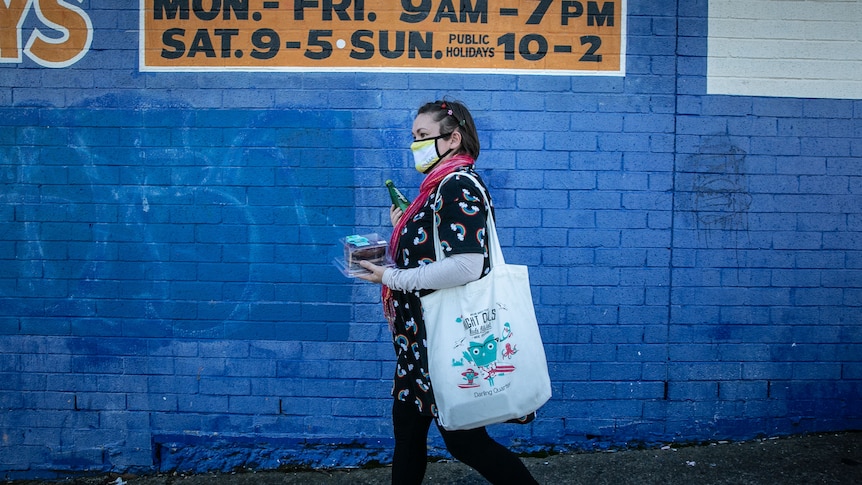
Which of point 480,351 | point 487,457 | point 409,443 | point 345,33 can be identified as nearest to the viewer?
point 480,351

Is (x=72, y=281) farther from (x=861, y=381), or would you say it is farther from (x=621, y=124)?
(x=861, y=381)

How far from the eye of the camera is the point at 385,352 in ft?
13.6

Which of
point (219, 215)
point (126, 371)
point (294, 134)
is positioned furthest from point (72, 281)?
point (294, 134)

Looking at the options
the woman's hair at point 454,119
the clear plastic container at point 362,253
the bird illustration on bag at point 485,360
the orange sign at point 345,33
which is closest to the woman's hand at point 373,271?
the clear plastic container at point 362,253

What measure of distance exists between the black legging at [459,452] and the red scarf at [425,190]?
1.32 feet

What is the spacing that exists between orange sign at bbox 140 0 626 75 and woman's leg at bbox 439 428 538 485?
2111 mm

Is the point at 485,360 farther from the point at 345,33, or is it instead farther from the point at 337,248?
the point at 345,33

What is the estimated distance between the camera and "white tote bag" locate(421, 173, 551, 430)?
8.52 ft

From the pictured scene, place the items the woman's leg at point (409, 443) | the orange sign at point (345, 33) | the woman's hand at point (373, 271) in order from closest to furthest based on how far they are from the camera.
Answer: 1. the woman's hand at point (373, 271)
2. the woman's leg at point (409, 443)
3. the orange sign at point (345, 33)

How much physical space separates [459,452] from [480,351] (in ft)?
1.52

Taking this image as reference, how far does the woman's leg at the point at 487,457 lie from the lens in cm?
276

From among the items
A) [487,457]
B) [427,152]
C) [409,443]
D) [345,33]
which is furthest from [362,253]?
[345,33]

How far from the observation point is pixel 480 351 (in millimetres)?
2602

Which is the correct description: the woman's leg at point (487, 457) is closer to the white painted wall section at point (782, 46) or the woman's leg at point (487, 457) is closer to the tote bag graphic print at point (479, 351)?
the tote bag graphic print at point (479, 351)
